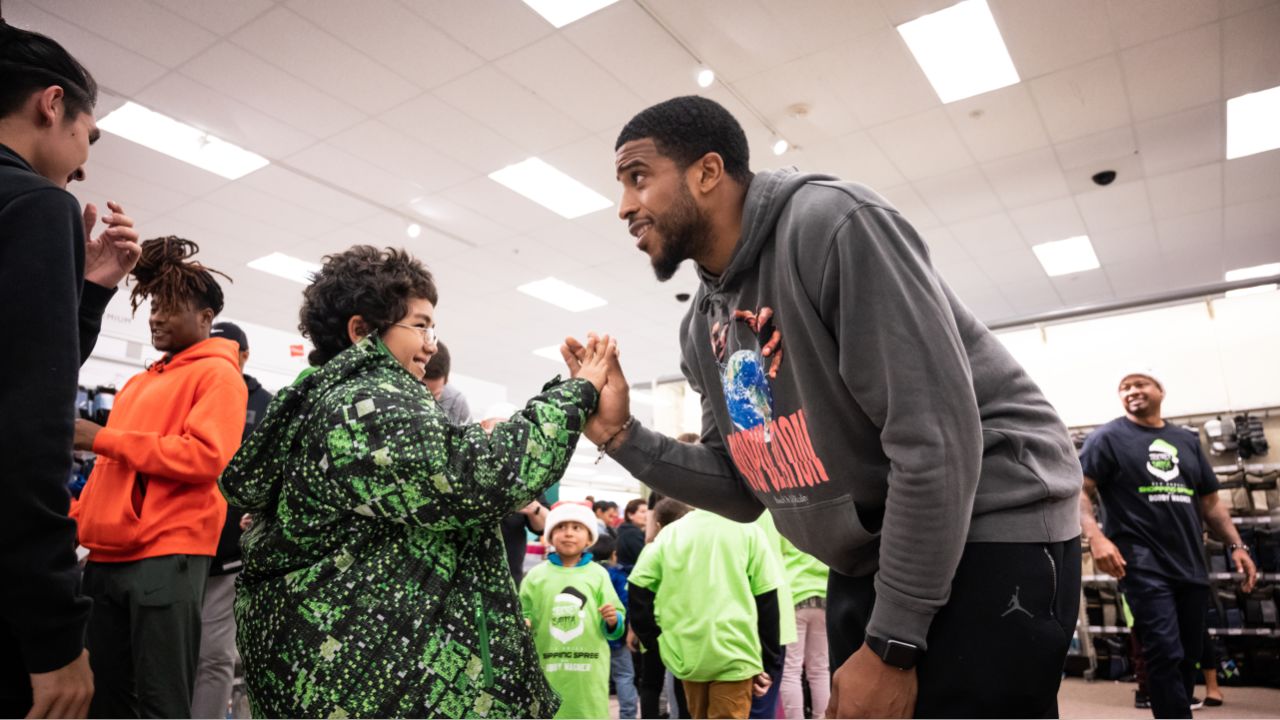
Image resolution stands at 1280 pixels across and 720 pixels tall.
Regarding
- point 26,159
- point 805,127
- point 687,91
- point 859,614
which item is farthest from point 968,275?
point 26,159

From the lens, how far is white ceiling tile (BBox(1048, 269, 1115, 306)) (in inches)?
361

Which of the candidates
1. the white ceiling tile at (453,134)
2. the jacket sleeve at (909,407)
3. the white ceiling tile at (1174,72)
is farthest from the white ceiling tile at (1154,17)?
the jacket sleeve at (909,407)

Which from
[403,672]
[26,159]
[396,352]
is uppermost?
[26,159]

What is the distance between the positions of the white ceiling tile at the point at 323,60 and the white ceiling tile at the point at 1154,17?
4566 mm

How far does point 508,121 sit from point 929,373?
5.28 meters

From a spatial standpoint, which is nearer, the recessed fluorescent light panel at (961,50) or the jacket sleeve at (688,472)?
the jacket sleeve at (688,472)

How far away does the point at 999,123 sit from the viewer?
5.91 m

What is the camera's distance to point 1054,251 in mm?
8445

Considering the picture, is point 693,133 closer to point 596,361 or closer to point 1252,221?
point 596,361

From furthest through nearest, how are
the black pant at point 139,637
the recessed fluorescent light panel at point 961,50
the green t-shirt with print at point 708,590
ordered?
the recessed fluorescent light panel at point 961,50 → the green t-shirt with print at point 708,590 → the black pant at point 139,637

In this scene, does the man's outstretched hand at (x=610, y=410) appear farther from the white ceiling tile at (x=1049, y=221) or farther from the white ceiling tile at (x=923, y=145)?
the white ceiling tile at (x=1049, y=221)

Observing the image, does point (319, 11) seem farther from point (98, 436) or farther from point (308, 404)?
point (308, 404)

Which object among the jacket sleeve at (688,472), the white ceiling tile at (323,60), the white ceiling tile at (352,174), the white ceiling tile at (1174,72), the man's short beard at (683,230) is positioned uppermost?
the white ceiling tile at (1174,72)

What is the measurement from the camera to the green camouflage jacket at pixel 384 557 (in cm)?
133
